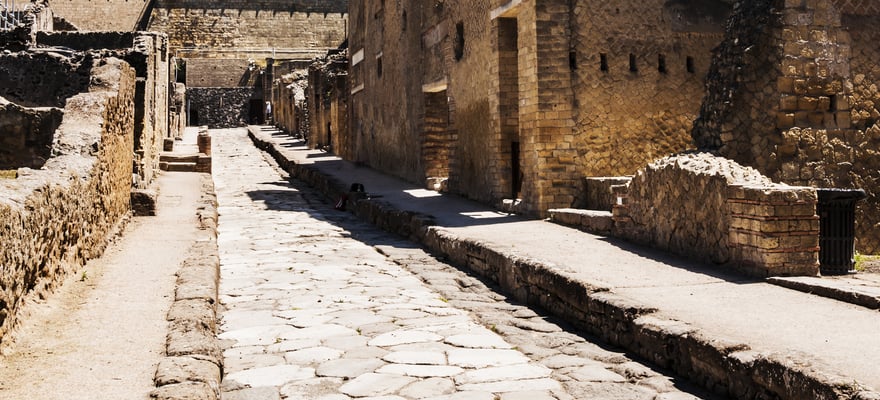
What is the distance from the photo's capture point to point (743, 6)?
8.55 m

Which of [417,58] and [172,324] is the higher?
[417,58]

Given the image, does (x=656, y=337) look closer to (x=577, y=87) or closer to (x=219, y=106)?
(x=577, y=87)

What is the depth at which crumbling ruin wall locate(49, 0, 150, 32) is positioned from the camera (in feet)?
178

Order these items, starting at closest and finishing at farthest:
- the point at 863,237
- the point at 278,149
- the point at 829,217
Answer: the point at 829,217, the point at 863,237, the point at 278,149

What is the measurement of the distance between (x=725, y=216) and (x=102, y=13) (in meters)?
55.6

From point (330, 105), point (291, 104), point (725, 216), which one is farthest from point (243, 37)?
point (725, 216)

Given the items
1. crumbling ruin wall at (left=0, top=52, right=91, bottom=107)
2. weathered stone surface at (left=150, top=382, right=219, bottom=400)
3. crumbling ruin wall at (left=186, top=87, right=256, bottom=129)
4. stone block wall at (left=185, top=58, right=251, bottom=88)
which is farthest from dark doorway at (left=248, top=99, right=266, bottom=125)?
weathered stone surface at (left=150, top=382, right=219, bottom=400)

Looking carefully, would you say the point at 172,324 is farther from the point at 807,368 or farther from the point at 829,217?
the point at 829,217

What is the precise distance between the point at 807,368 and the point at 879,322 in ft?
4.50

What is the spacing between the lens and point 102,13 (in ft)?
182

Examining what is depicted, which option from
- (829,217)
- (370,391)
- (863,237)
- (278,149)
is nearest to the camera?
(370,391)

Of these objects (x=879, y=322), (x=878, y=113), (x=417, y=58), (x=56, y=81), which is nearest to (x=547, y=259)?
(x=879, y=322)

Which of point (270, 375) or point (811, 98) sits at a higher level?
point (811, 98)

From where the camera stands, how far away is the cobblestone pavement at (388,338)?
182 inches
